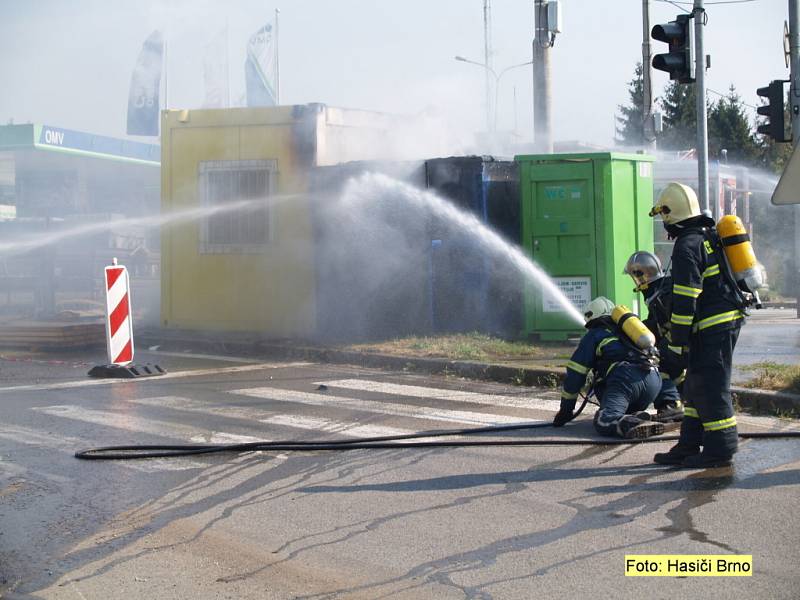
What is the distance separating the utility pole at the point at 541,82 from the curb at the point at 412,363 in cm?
435

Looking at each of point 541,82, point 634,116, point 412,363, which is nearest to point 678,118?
point 634,116

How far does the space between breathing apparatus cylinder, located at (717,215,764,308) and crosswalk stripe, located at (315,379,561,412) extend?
2.51 metres

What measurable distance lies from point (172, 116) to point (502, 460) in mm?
9296

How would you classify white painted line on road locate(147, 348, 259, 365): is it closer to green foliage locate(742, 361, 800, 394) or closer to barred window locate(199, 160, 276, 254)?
barred window locate(199, 160, 276, 254)

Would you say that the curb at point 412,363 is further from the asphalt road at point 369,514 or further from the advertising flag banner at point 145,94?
the advertising flag banner at point 145,94

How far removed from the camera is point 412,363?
35.4 feet

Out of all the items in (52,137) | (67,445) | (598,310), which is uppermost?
(52,137)

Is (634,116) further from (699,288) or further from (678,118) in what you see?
(699,288)

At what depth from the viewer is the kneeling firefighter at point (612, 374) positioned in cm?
691

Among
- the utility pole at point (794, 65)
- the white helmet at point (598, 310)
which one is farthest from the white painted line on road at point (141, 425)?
the utility pole at point (794, 65)

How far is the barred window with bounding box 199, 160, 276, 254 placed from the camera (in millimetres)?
13477

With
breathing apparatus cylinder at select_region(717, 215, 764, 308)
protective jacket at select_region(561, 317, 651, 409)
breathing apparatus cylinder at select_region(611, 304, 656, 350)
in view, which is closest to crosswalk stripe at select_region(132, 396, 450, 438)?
protective jacket at select_region(561, 317, 651, 409)

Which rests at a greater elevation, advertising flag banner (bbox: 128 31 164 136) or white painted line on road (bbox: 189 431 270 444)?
advertising flag banner (bbox: 128 31 164 136)

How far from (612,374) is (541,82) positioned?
750 cm
